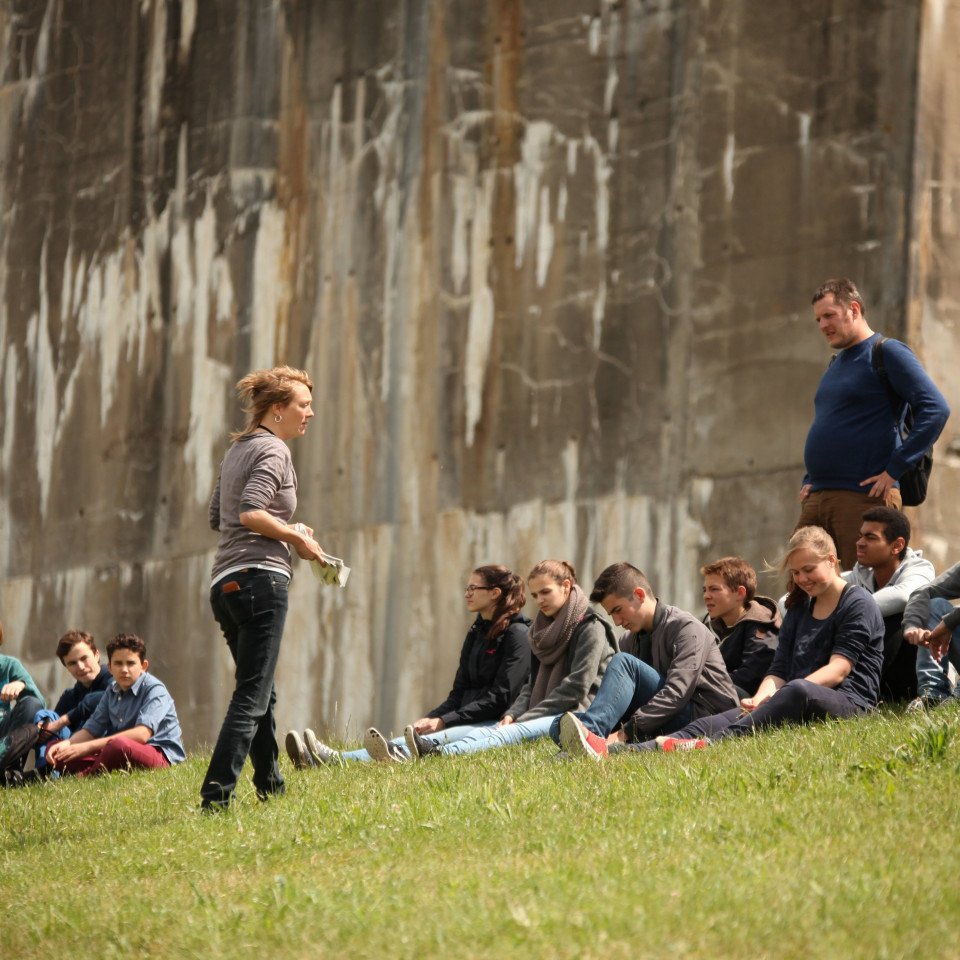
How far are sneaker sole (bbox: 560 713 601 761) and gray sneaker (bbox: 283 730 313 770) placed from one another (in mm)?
2144

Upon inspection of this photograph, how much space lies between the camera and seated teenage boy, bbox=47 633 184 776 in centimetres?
1162

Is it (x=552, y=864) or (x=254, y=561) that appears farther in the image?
(x=254, y=561)

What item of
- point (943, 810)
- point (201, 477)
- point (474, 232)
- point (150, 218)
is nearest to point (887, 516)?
point (943, 810)

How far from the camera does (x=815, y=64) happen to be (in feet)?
41.1

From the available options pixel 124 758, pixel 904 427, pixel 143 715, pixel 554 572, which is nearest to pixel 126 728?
pixel 143 715

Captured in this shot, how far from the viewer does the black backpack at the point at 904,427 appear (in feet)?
31.8

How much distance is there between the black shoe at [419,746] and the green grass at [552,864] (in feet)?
4.83

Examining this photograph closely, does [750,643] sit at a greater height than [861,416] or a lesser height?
lesser

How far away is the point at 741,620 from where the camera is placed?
1028 cm

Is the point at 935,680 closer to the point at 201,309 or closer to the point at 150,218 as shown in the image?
the point at 201,309

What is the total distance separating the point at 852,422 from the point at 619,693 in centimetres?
207

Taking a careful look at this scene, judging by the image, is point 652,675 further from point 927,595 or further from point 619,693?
point 927,595

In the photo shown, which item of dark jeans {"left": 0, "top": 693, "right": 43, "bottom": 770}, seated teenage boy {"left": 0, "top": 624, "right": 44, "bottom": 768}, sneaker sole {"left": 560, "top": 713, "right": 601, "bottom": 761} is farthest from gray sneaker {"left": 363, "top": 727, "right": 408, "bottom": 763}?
seated teenage boy {"left": 0, "top": 624, "right": 44, "bottom": 768}

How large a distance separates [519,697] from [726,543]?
2.43 metres
